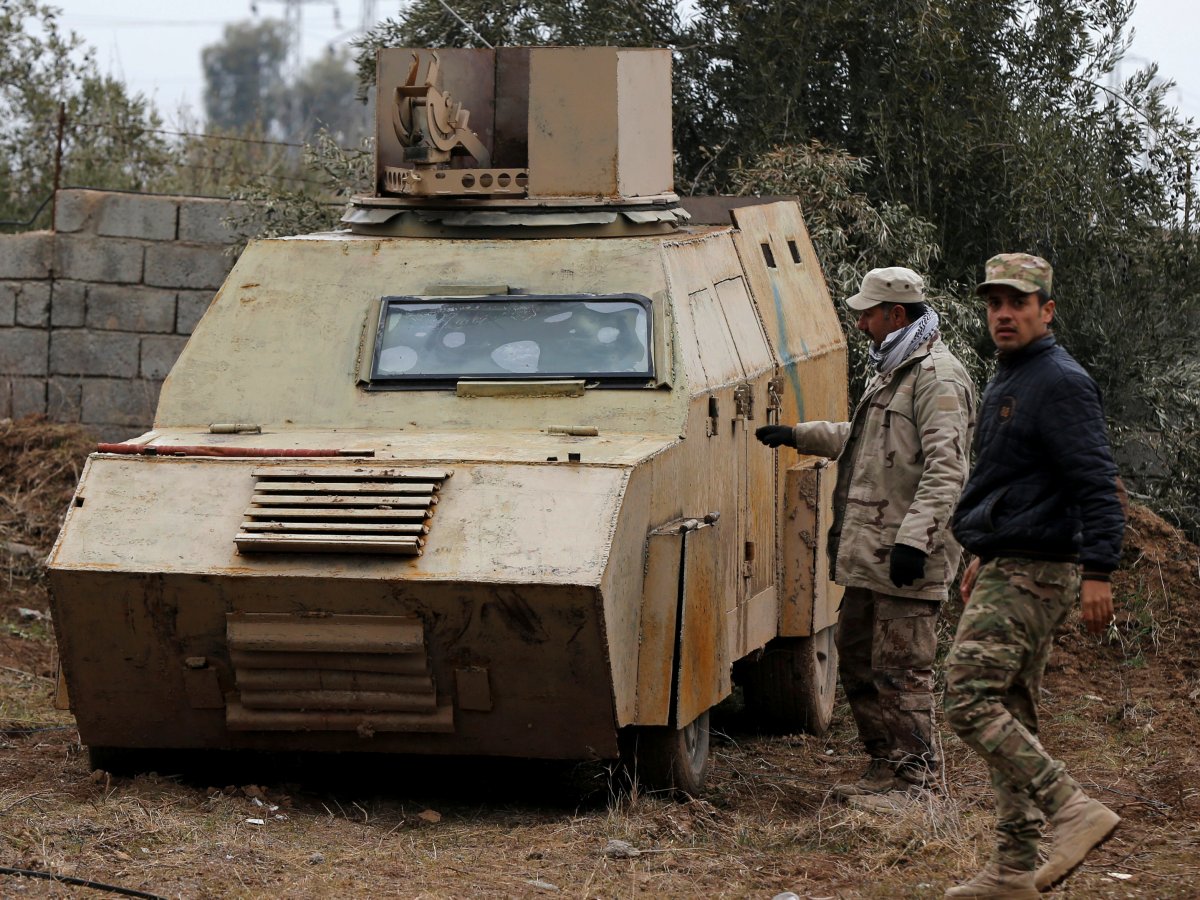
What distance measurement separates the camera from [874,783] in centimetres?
707

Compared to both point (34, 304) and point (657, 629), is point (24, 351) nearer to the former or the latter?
point (34, 304)

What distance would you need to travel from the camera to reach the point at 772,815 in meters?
6.96

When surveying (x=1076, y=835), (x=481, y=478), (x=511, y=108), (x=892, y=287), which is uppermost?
(x=511, y=108)

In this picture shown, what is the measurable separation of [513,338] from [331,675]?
1.56m

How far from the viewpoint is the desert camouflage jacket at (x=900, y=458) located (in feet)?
22.2

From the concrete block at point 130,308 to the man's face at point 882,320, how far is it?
645cm

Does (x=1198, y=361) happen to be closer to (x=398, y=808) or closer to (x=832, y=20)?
(x=832, y=20)

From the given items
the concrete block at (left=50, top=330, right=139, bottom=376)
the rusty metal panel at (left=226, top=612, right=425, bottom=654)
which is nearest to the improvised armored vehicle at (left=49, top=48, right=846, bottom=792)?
the rusty metal panel at (left=226, top=612, right=425, bottom=654)

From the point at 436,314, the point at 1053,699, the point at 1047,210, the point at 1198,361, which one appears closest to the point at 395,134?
the point at 436,314

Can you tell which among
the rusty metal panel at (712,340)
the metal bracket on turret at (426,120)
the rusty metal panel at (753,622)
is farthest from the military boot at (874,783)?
the metal bracket on turret at (426,120)

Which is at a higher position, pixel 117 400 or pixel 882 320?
pixel 882 320

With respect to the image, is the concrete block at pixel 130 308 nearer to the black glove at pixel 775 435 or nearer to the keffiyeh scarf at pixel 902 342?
the black glove at pixel 775 435

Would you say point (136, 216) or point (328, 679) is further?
point (136, 216)

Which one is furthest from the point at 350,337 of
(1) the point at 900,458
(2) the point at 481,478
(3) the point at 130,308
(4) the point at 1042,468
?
(3) the point at 130,308
